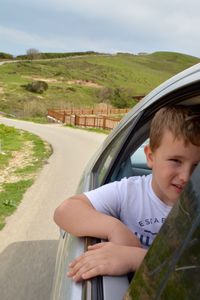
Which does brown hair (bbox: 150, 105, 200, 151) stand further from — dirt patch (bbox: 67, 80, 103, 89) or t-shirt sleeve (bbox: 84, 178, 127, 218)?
dirt patch (bbox: 67, 80, 103, 89)

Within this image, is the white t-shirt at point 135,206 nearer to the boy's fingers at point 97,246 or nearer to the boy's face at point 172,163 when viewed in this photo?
the boy's face at point 172,163

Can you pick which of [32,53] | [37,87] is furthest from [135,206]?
[32,53]

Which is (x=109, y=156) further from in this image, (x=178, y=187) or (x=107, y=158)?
(x=178, y=187)

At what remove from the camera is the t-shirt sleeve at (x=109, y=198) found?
2.03 meters

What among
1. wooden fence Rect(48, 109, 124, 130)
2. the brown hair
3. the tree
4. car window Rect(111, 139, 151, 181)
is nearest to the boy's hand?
the brown hair

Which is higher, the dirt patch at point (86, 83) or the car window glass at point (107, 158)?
the car window glass at point (107, 158)

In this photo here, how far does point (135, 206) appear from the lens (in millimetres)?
2053

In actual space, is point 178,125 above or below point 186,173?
above

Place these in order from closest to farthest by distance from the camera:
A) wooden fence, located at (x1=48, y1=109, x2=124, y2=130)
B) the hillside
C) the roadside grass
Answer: the roadside grass
wooden fence, located at (x1=48, y1=109, x2=124, y2=130)
the hillside

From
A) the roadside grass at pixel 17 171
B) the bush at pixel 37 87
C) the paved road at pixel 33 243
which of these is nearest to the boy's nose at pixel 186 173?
the paved road at pixel 33 243

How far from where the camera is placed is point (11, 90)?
A: 6794 centimetres

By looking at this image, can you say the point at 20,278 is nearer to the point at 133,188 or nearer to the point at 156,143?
the point at 133,188

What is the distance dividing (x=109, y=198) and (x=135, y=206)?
0.12 meters

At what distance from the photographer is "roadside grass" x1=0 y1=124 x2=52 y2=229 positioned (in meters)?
7.67
